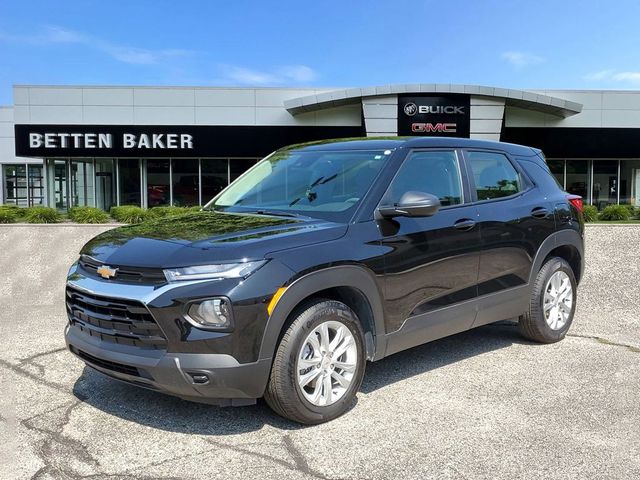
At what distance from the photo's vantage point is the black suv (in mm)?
3270

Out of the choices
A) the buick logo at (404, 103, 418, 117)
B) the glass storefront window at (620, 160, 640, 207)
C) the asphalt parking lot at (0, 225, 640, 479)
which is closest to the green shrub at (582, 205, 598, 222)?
the buick logo at (404, 103, 418, 117)

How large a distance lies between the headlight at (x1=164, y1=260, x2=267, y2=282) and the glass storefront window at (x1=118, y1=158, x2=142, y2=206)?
24.1m

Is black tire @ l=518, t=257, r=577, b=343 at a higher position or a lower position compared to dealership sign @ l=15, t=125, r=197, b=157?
lower

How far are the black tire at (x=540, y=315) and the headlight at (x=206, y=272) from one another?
3254 mm

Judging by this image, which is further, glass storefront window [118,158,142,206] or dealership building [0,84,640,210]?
glass storefront window [118,158,142,206]

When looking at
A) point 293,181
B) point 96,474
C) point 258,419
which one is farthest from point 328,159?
point 96,474

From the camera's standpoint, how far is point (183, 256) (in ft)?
10.9

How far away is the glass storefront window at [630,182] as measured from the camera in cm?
2748

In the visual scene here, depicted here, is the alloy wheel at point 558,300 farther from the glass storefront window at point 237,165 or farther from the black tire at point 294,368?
the glass storefront window at point 237,165

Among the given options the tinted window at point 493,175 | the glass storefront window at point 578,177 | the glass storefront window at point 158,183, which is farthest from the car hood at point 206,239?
the glass storefront window at point 578,177

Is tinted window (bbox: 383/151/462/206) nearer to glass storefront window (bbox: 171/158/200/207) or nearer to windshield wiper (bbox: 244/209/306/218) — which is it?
windshield wiper (bbox: 244/209/306/218)

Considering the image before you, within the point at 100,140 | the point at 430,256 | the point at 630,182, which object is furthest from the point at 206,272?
the point at 630,182

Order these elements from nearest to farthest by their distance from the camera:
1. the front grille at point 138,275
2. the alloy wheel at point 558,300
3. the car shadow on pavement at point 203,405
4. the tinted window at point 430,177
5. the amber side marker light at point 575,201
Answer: the front grille at point 138,275, the car shadow on pavement at point 203,405, the tinted window at point 430,177, the alloy wheel at point 558,300, the amber side marker light at point 575,201

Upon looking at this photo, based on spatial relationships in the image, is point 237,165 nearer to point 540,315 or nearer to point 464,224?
point 540,315
